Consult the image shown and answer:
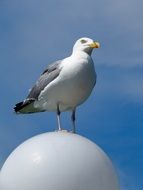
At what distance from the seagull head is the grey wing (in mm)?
357

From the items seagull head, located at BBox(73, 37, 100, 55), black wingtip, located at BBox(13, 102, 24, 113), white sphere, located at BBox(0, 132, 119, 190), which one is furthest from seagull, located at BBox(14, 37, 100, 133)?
white sphere, located at BBox(0, 132, 119, 190)

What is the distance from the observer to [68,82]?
7574mm

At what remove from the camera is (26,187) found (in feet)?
19.5

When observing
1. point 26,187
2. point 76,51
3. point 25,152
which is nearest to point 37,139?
point 25,152

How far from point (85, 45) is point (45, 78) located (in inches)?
30.7

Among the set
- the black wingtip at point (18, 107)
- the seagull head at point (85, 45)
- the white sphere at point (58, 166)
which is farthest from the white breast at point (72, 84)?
the white sphere at point (58, 166)

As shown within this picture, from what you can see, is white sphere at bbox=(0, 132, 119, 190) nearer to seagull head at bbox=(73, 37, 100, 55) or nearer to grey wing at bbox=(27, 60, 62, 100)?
grey wing at bbox=(27, 60, 62, 100)

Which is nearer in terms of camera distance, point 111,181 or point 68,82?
point 111,181

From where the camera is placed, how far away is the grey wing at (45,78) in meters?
8.00

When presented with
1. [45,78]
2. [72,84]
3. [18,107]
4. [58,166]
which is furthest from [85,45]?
[58,166]

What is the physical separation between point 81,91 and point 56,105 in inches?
17.0

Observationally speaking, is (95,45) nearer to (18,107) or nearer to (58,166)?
(18,107)

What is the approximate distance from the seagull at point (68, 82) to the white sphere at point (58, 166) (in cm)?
126

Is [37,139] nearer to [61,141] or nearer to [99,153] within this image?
[61,141]
